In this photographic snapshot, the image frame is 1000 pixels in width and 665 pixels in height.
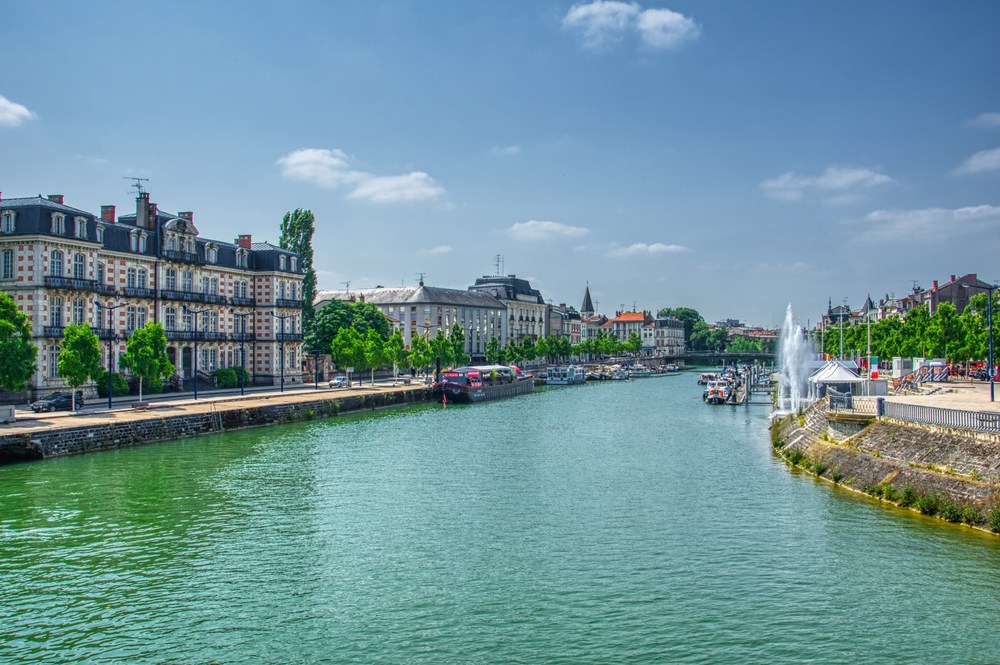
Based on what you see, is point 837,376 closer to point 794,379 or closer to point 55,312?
point 794,379

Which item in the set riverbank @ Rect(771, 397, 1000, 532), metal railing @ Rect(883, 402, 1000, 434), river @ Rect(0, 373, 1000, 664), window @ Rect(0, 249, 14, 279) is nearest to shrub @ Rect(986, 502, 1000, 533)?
riverbank @ Rect(771, 397, 1000, 532)

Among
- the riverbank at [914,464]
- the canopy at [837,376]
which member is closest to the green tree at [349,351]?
the canopy at [837,376]

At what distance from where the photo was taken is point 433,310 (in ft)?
443

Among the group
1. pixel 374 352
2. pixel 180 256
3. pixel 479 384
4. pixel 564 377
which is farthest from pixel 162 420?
pixel 564 377

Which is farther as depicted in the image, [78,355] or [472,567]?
[78,355]

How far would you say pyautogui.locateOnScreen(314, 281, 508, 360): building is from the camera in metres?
135

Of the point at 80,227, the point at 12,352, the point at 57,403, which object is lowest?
the point at 57,403

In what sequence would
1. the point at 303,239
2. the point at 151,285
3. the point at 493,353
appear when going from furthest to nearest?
the point at 493,353, the point at 303,239, the point at 151,285

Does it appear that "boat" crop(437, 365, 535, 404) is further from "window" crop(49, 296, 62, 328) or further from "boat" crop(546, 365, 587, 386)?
"window" crop(49, 296, 62, 328)

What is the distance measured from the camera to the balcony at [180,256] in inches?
2803

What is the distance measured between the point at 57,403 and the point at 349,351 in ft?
116

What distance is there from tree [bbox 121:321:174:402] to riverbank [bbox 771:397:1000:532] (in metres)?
41.9

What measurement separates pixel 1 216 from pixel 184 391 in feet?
66.7

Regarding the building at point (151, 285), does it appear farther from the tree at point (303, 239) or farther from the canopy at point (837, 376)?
the canopy at point (837, 376)
